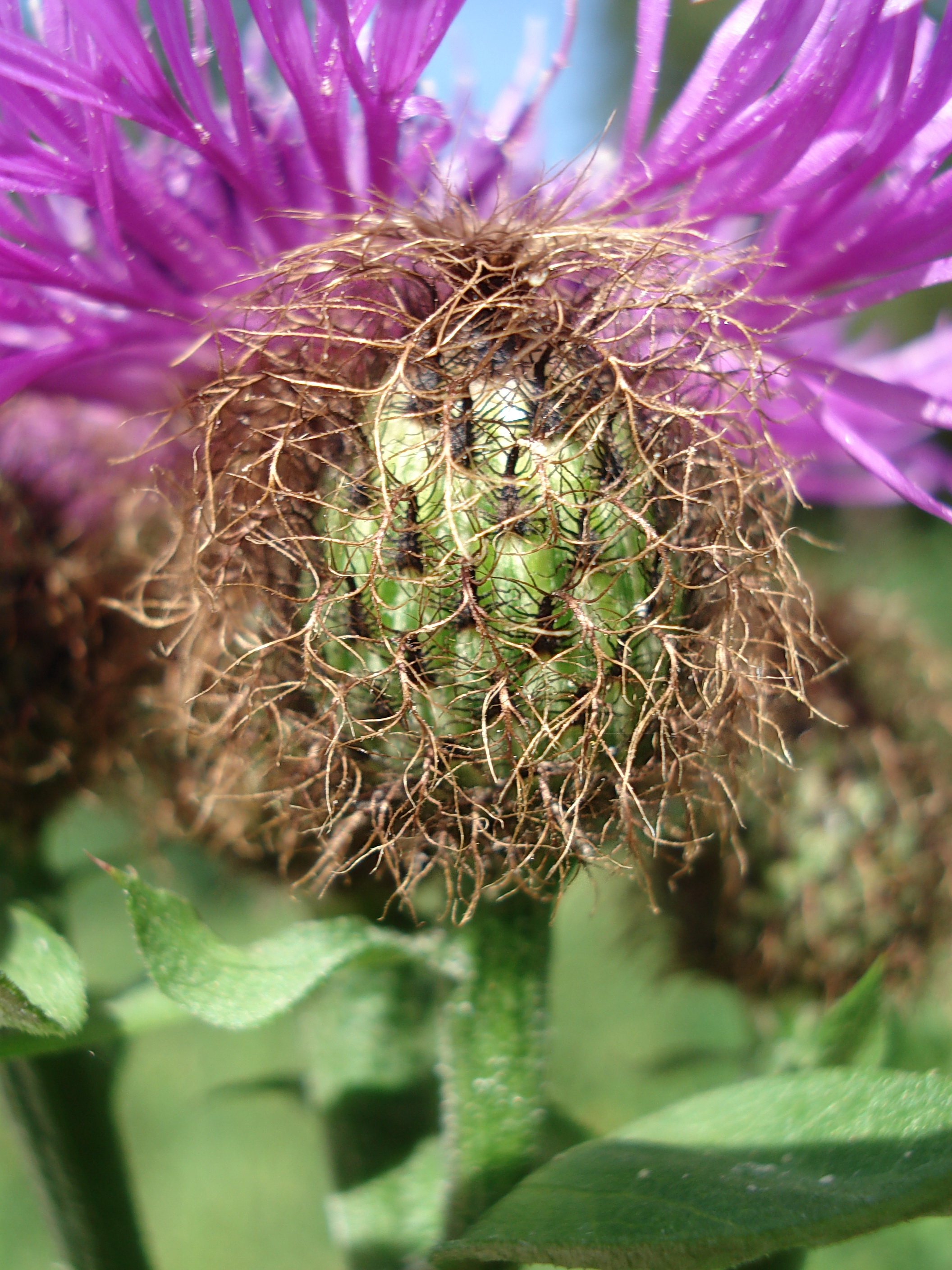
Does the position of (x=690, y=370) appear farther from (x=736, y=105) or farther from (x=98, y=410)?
(x=98, y=410)

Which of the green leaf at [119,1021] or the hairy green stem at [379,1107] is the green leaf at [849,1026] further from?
the green leaf at [119,1021]

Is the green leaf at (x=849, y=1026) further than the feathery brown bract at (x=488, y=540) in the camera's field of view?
A: Yes

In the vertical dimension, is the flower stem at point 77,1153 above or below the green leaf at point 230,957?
below

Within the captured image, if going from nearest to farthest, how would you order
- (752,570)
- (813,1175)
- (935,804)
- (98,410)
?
(813,1175) < (752,570) < (98,410) < (935,804)

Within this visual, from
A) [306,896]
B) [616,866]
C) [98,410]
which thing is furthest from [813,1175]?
[98,410]

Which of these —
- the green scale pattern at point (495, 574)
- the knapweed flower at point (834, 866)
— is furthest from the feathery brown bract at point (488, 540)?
the knapweed flower at point (834, 866)

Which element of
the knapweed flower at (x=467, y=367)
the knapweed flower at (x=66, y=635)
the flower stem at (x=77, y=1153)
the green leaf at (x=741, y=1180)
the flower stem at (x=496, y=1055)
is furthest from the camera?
the knapweed flower at (x=66, y=635)
